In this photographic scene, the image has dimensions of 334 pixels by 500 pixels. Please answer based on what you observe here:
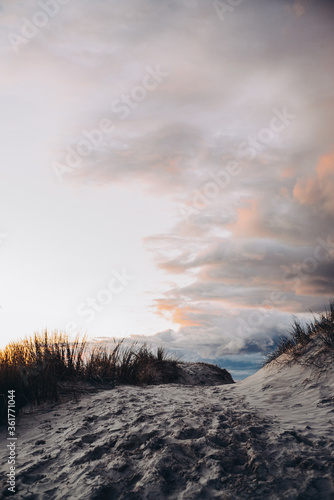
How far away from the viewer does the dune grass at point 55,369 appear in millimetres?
5504

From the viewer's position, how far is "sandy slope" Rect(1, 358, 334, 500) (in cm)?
288

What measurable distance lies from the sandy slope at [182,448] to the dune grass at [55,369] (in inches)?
20.6

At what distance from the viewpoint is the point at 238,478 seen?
2.93 m

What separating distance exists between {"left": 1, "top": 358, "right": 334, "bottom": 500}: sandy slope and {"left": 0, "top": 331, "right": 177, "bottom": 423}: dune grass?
1.71 ft

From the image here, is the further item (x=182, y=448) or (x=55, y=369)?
(x=55, y=369)

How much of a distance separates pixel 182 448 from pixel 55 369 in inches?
146

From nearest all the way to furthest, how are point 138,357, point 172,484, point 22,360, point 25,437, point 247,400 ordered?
point 172,484 → point 25,437 → point 247,400 → point 22,360 → point 138,357

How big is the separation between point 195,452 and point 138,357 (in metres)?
4.07

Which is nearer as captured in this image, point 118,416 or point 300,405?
point 118,416

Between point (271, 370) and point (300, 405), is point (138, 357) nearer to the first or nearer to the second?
point (271, 370)

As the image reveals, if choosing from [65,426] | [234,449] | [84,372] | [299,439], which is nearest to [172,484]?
[234,449]

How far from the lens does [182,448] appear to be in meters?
3.39

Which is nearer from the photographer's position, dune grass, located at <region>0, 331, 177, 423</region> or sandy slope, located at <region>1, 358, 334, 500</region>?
sandy slope, located at <region>1, 358, 334, 500</region>

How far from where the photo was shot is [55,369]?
20.8 feet
